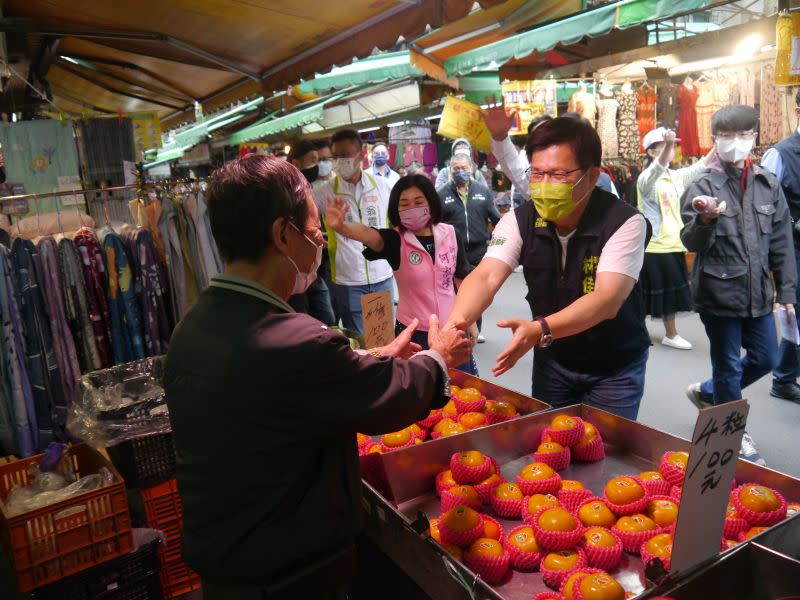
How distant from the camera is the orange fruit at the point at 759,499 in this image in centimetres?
142

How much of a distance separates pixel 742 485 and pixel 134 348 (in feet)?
11.9

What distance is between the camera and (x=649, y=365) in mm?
5684

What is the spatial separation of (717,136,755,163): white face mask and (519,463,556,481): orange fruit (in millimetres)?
2840

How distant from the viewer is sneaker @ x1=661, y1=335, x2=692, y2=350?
6098 mm

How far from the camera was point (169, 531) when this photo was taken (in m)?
3.03

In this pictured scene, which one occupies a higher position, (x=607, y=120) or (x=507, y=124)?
(x=607, y=120)

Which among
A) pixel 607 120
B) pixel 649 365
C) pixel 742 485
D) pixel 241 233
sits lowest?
pixel 649 365

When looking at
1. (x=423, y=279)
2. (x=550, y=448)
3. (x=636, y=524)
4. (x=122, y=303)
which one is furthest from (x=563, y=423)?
(x=122, y=303)

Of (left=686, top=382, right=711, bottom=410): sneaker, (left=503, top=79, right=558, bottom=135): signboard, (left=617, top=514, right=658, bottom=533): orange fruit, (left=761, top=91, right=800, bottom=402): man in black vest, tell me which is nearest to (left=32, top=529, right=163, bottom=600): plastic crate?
(left=617, top=514, right=658, bottom=533): orange fruit

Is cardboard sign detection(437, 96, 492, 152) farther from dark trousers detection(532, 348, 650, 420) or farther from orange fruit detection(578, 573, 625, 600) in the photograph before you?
orange fruit detection(578, 573, 625, 600)

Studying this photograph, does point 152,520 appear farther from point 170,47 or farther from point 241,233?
point 170,47

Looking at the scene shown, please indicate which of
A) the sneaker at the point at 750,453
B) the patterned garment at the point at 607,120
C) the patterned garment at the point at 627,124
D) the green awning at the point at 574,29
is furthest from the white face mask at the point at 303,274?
the patterned garment at the point at 627,124

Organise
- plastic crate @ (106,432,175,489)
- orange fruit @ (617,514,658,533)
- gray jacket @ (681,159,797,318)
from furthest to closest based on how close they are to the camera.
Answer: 1. gray jacket @ (681,159,797,318)
2. plastic crate @ (106,432,175,489)
3. orange fruit @ (617,514,658,533)

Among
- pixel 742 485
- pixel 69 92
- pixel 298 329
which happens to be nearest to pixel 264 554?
pixel 298 329
